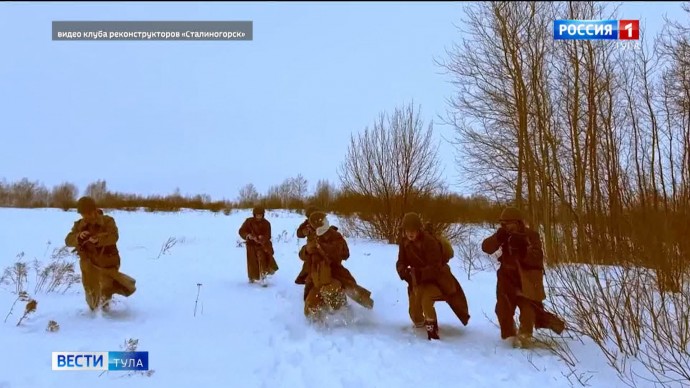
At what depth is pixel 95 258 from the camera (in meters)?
5.05

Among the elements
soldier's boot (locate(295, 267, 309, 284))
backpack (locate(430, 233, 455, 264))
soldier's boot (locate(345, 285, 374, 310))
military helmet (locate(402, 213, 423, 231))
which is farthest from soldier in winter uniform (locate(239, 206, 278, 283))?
backpack (locate(430, 233, 455, 264))

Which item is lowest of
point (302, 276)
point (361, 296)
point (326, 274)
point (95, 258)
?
point (361, 296)

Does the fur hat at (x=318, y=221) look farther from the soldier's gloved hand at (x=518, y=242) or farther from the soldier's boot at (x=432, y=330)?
the soldier's gloved hand at (x=518, y=242)

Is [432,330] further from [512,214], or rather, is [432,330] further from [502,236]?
[512,214]

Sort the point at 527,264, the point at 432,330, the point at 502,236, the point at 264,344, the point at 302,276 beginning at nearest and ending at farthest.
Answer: the point at 527,264
the point at 502,236
the point at 264,344
the point at 432,330
the point at 302,276

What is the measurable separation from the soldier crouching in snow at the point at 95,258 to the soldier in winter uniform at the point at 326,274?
7.26ft

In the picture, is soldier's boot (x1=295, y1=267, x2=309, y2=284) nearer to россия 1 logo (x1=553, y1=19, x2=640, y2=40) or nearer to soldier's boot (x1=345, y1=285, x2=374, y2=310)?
soldier's boot (x1=345, y1=285, x2=374, y2=310)

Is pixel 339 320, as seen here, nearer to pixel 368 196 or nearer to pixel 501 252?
pixel 501 252

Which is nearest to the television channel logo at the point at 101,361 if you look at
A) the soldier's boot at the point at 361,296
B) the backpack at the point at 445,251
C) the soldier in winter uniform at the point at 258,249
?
the soldier's boot at the point at 361,296

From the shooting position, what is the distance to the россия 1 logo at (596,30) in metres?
5.90

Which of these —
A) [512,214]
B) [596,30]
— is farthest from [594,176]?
[596,30]

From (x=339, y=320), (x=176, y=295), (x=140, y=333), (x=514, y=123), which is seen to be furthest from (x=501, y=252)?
(x=514, y=123)

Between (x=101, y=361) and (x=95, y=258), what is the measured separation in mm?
1734

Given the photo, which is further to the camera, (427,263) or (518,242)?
(427,263)
